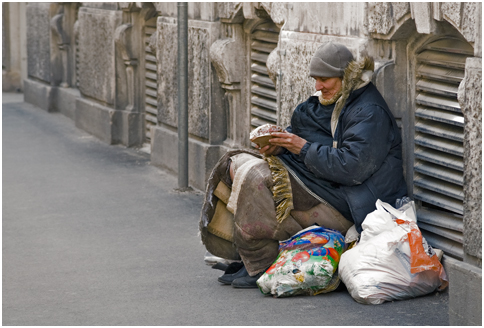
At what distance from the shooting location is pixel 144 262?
5977mm

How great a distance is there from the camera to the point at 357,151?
194 inches

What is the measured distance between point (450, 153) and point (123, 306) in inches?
77.5

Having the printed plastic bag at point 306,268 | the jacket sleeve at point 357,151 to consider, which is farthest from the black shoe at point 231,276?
the jacket sleeve at point 357,151

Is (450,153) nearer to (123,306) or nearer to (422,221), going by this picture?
(422,221)

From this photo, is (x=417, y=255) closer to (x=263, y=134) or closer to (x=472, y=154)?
(x=472, y=154)

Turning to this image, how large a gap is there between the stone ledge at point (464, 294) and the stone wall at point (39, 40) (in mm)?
10999

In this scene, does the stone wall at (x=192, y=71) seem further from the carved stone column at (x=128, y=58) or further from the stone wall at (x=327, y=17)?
the stone wall at (x=327, y=17)

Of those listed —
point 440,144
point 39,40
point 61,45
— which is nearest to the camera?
point 440,144

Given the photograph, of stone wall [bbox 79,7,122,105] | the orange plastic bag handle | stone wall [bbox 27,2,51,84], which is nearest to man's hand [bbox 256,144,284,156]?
the orange plastic bag handle

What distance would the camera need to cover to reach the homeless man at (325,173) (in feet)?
16.4

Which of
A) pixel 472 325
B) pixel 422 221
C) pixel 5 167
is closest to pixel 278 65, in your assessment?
pixel 422 221

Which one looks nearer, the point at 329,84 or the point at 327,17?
the point at 329,84

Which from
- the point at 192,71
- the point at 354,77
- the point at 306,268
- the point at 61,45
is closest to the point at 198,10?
the point at 192,71

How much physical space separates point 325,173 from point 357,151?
0.23m
